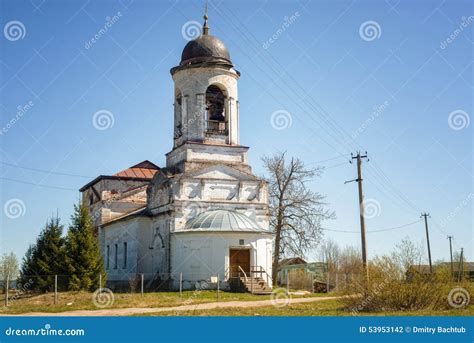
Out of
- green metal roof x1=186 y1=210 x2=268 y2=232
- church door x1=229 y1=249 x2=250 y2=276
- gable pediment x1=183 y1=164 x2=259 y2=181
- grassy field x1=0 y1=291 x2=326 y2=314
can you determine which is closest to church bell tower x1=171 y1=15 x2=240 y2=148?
gable pediment x1=183 y1=164 x2=259 y2=181

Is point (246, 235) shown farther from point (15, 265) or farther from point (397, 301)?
point (15, 265)

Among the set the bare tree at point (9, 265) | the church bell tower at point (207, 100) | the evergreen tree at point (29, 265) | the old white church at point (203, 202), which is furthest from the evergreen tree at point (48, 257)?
the bare tree at point (9, 265)

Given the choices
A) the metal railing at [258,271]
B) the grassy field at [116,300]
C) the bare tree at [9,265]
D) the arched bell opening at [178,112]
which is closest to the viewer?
the grassy field at [116,300]

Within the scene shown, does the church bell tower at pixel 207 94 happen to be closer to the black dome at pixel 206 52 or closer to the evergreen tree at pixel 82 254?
the black dome at pixel 206 52

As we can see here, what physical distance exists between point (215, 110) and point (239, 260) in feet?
29.1

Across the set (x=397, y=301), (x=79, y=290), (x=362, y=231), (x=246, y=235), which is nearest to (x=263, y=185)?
(x=246, y=235)

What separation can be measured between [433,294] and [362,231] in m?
4.79

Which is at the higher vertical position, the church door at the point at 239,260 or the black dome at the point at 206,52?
the black dome at the point at 206,52

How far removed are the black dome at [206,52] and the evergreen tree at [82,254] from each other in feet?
34.9

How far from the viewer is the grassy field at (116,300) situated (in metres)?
19.4

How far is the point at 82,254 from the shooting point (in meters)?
25.7

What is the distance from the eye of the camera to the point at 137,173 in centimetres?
4453

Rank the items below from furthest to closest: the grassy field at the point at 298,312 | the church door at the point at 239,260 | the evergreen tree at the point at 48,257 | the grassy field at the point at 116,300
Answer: the church door at the point at 239,260, the evergreen tree at the point at 48,257, the grassy field at the point at 116,300, the grassy field at the point at 298,312

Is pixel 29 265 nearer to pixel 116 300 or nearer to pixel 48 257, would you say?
pixel 48 257
